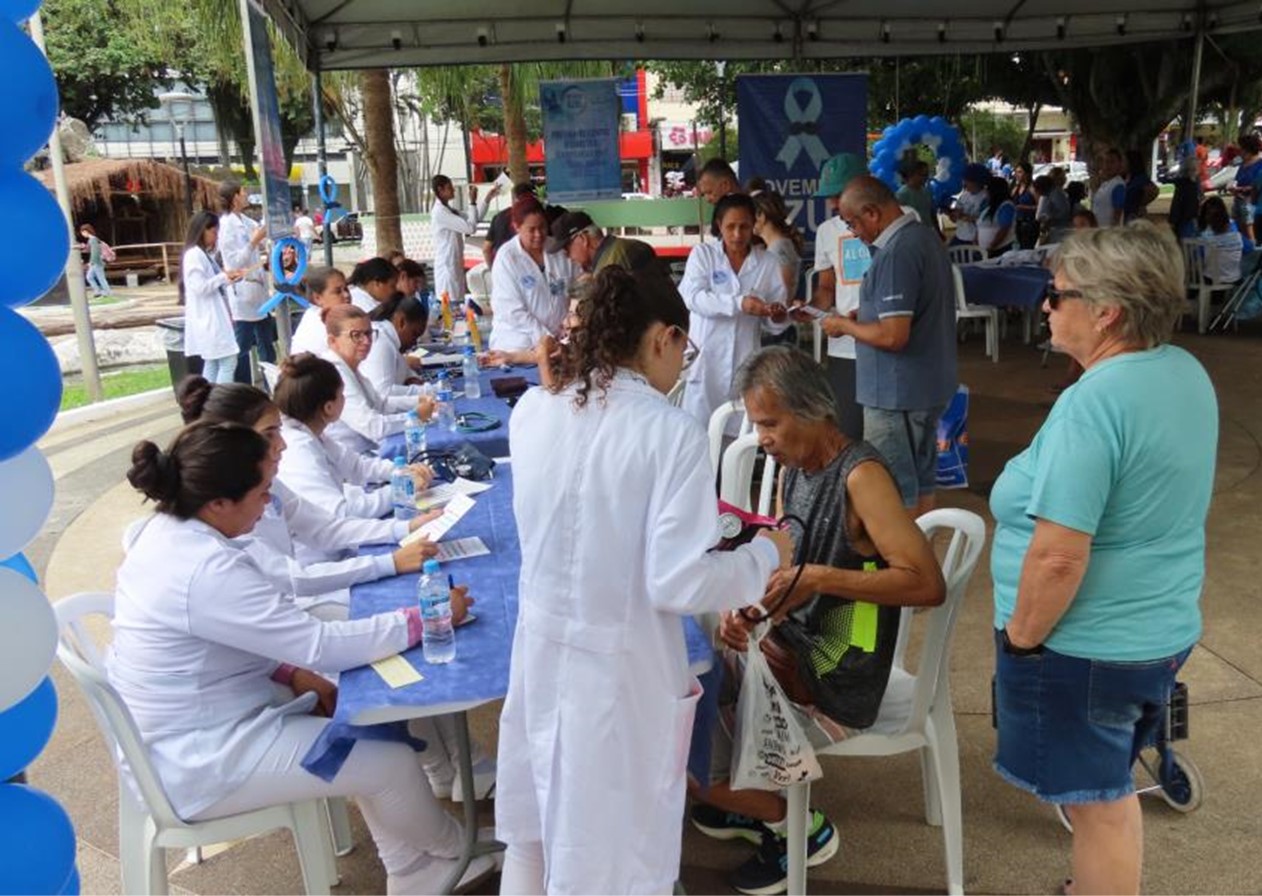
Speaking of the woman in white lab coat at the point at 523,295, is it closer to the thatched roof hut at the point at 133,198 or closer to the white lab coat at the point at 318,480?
the white lab coat at the point at 318,480

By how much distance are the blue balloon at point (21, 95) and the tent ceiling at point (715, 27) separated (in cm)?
600

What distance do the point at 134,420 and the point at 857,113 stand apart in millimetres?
6676

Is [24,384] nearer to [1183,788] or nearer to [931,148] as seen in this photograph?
[1183,788]

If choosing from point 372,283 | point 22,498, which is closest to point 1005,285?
point 372,283

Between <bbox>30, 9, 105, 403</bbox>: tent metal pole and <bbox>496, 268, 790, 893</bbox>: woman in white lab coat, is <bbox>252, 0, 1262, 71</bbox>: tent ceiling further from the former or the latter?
<bbox>496, 268, 790, 893</bbox>: woman in white lab coat

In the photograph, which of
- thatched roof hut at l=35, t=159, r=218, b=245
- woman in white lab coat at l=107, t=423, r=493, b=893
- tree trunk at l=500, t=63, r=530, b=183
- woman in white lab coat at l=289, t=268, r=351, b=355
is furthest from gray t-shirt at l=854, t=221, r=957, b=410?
thatched roof hut at l=35, t=159, r=218, b=245

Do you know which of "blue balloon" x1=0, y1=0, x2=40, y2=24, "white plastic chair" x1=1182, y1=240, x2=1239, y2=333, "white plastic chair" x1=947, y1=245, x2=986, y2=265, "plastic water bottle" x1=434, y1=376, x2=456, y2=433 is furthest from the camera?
"white plastic chair" x1=947, y1=245, x2=986, y2=265

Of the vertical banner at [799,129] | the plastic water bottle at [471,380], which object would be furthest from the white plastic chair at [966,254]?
the plastic water bottle at [471,380]

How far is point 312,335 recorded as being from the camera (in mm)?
4488

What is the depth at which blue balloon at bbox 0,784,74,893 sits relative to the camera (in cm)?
131

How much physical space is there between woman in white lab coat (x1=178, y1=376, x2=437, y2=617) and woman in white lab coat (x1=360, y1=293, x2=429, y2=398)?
162 cm

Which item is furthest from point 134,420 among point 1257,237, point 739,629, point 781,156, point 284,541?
point 1257,237

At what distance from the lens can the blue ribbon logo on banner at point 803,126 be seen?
330 inches

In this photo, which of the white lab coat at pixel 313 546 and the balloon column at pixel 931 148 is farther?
the balloon column at pixel 931 148
